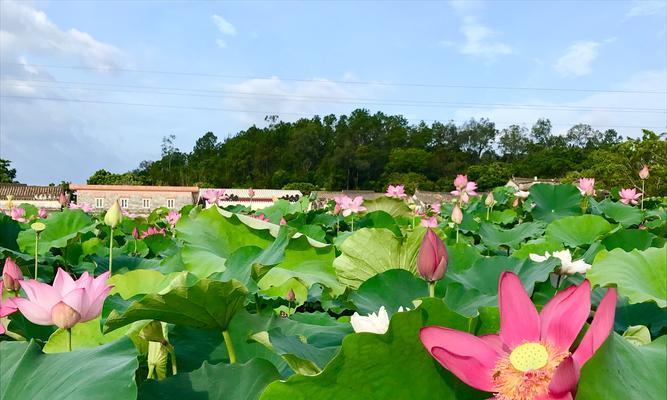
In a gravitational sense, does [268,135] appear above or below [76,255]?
above

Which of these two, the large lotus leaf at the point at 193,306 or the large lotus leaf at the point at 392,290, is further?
the large lotus leaf at the point at 392,290

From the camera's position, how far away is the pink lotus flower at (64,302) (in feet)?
2.51

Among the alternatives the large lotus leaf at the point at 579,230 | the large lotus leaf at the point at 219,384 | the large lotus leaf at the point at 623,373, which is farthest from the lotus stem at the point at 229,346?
the large lotus leaf at the point at 579,230

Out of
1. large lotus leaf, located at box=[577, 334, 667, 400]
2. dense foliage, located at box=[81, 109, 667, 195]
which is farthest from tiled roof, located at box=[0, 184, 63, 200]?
large lotus leaf, located at box=[577, 334, 667, 400]

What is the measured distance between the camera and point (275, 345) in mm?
582

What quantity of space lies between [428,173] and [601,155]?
4156 centimetres

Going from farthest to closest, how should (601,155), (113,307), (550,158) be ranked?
1. (550,158)
2. (601,155)
3. (113,307)

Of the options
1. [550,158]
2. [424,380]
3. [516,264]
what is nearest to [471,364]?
[424,380]

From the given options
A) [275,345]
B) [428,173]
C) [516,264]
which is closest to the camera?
[275,345]

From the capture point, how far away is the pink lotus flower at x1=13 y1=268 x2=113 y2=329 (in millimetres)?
764

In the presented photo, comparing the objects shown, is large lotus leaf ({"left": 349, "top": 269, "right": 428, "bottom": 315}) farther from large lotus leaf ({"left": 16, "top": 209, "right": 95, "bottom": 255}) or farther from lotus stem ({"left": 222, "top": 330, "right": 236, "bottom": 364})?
large lotus leaf ({"left": 16, "top": 209, "right": 95, "bottom": 255})

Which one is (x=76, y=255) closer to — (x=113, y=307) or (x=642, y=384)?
(x=113, y=307)

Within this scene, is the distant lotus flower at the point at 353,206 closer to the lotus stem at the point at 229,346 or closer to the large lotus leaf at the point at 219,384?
the lotus stem at the point at 229,346

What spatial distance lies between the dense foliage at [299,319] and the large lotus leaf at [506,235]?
4 cm
